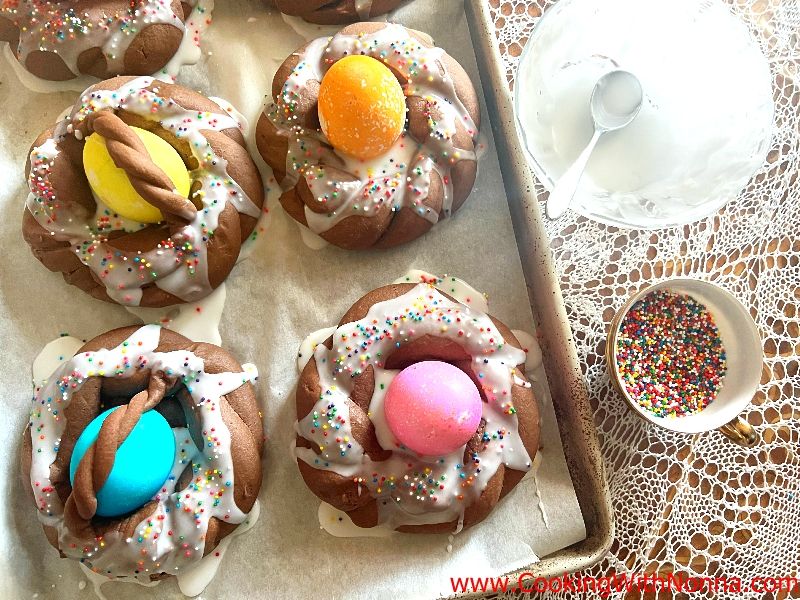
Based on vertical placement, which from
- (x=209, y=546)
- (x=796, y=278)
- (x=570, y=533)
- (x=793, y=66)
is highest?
(x=793, y=66)

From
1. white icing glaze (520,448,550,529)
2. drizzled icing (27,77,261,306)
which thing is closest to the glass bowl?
white icing glaze (520,448,550,529)

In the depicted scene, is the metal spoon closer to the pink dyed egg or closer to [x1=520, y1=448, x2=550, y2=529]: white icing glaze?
the pink dyed egg

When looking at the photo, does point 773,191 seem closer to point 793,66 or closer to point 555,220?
point 793,66

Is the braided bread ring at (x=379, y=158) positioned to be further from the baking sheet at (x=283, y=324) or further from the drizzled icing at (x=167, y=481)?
the drizzled icing at (x=167, y=481)

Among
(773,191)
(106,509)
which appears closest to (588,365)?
(773,191)

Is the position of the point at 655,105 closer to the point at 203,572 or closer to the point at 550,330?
the point at 550,330

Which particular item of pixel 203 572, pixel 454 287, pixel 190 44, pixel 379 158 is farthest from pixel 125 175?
pixel 203 572
